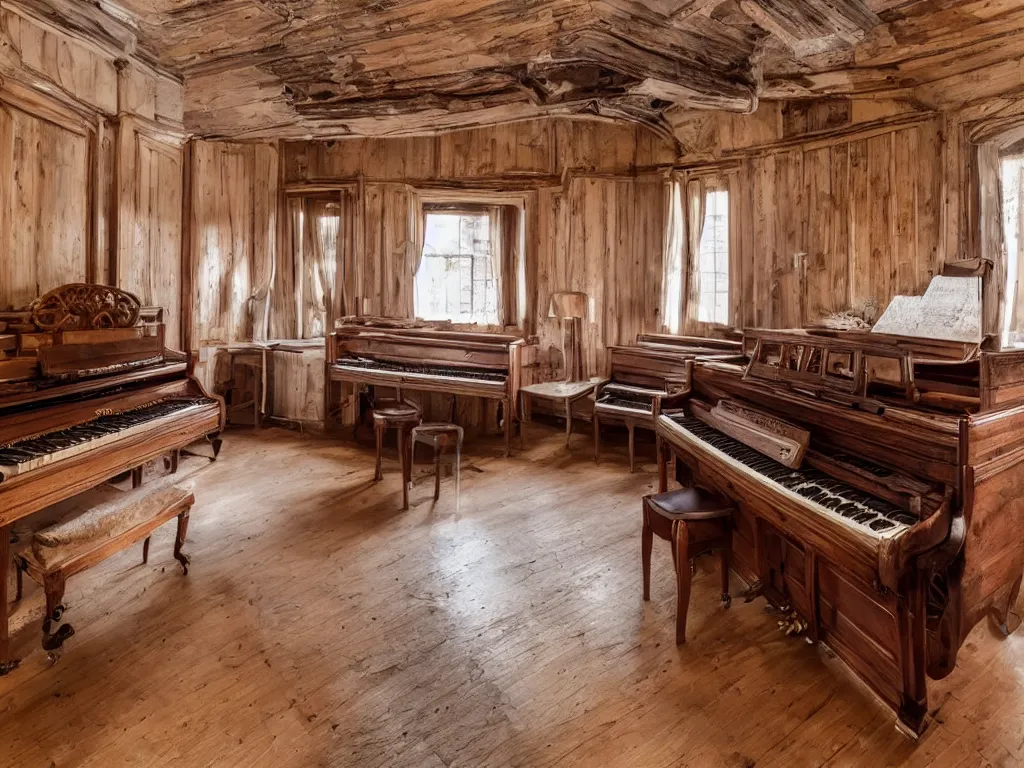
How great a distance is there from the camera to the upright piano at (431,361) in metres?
5.94

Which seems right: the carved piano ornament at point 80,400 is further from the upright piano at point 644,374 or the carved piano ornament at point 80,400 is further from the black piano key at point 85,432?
the upright piano at point 644,374

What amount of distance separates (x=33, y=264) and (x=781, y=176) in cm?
629

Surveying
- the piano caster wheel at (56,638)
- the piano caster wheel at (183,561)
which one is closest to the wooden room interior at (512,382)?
the piano caster wheel at (183,561)

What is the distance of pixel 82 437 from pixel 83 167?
2348mm

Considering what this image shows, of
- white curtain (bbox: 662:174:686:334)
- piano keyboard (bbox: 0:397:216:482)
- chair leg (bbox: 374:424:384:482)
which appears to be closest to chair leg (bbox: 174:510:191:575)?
piano keyboard (bbox: 0:397:216:482)

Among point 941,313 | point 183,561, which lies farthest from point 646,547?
point 183,561

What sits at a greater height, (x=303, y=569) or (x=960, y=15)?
(x=960, y=15)

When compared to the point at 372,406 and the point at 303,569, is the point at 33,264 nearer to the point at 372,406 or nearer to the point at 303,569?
the point at 303,569

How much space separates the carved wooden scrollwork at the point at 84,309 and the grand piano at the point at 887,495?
3.76 meters

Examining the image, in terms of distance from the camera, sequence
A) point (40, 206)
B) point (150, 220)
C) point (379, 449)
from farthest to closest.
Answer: point (379, 449)
point (150, 220)
point (40, 206)

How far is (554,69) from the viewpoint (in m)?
4.98

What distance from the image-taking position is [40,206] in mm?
3887

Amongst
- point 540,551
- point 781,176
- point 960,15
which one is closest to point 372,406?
point 540,551

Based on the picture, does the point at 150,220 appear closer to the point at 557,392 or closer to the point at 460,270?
the point at 460,270
